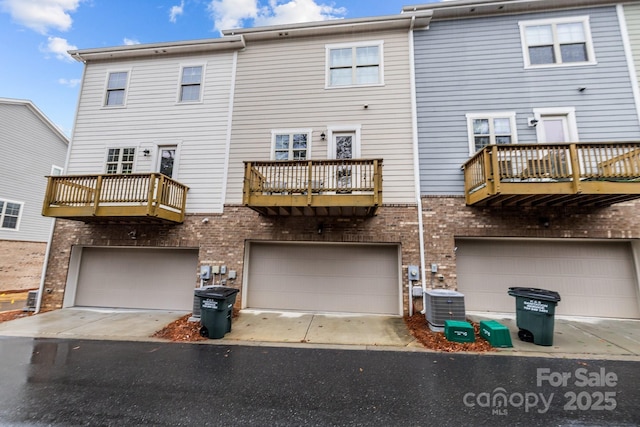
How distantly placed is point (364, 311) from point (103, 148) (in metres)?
10.1

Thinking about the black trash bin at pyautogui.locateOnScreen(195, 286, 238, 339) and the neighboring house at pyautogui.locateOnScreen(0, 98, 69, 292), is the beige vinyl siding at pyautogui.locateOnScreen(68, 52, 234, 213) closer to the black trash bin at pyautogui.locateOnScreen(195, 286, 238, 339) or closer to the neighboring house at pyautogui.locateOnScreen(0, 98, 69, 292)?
the black trash bin at pyautogui.locateOnScreen(195, 286, 238, 339)

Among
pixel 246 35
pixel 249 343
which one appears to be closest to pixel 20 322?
pixel 249 343

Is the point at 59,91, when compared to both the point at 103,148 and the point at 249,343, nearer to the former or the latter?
the point at 103,148

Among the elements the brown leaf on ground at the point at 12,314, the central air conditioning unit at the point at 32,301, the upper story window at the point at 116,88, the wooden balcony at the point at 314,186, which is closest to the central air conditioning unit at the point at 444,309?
the wooden balcony at the point at 314,186

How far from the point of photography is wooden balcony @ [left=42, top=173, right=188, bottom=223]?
693 centimetres

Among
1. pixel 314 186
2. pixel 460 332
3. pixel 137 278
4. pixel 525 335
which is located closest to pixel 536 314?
pixel 525 335

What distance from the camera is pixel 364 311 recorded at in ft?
24.4

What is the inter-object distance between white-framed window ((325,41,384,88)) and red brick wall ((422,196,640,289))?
4325 millimetres

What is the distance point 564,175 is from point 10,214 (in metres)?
20.6

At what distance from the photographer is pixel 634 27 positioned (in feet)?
24.4

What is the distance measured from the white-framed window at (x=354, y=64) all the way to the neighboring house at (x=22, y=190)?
1327cm

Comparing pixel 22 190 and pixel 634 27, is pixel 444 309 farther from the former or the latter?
pixel 22 190

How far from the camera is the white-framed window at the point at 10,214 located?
38.3 feet

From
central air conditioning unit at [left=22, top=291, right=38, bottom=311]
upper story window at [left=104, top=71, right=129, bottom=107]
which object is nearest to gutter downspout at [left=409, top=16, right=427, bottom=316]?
upper story window at [left=104, top=71, right=129, bottom=107]
